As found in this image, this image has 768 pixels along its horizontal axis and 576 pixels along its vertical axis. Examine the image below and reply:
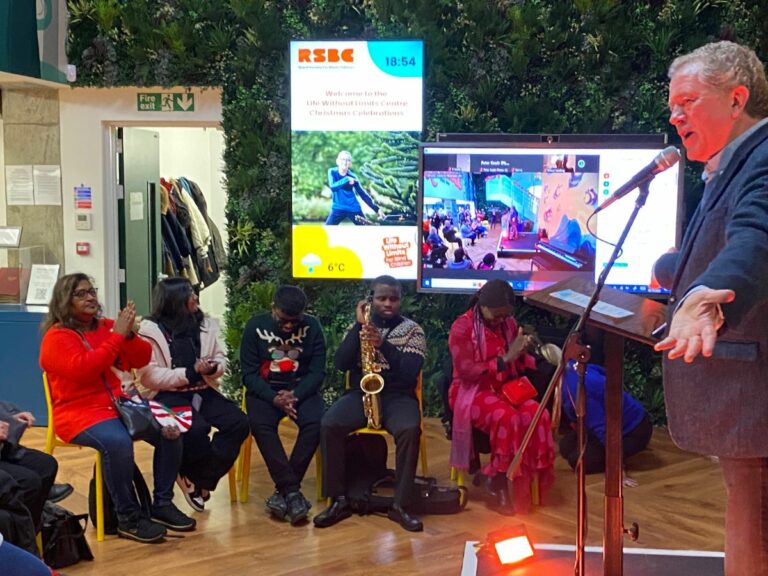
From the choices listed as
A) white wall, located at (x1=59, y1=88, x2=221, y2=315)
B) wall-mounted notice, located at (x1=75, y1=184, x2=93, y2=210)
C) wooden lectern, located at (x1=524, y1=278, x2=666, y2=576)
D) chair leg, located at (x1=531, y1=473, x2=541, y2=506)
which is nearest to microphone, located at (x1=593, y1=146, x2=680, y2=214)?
wooden lectern, located at (x1=524, y1=278, x2=666, y2=576)

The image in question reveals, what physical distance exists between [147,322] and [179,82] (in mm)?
2344

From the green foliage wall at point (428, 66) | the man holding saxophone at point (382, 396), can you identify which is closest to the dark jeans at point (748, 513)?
the man holding saxophone at point (382, 396)

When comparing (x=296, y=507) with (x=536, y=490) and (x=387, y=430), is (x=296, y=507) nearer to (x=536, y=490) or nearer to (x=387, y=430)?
(x=387, y=430)

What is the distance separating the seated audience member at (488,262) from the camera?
5887 millimetres

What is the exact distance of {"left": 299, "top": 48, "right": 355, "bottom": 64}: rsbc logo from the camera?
6.12 meters

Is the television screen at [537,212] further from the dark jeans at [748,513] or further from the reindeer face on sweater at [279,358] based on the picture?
the dark jeans at [748,513]

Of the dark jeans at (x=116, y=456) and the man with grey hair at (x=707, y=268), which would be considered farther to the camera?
the dark jeans at (x=116, y=456)

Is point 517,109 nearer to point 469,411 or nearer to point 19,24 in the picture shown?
point 469,411

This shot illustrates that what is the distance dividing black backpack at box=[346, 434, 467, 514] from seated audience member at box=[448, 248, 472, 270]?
58.8 inches

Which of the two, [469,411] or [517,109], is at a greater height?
[517,109]

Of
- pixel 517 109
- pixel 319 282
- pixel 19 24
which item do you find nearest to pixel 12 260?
pixel 19 24

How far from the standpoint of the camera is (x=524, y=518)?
176 inches

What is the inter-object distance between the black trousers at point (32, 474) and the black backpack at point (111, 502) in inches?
18.1

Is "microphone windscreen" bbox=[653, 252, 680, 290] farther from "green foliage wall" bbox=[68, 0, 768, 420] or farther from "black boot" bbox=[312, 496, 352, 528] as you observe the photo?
"green foliage wall" bbox=[68, 0, 768, 420]
